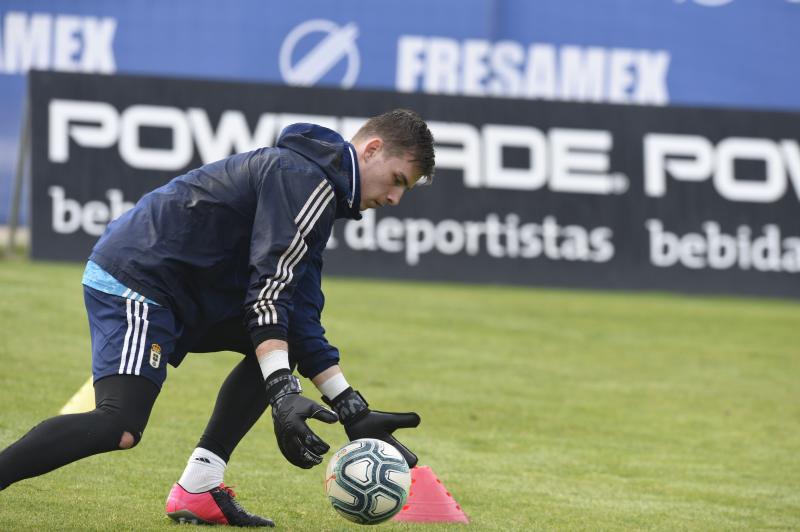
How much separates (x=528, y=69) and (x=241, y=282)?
15270mm

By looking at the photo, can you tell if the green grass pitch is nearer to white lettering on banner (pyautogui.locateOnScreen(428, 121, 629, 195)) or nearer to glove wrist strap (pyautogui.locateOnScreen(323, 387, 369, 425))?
glove wrist strap (pyautogui.locateOnScreen(323, 387, 369, 425))

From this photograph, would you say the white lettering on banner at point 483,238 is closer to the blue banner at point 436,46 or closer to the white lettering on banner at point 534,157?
the white lettering on banner at point 534,157

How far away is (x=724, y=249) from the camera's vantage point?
637 inches

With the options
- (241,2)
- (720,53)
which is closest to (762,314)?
(720,53)

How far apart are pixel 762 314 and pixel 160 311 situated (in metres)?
11.4

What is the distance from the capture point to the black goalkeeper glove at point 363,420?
4836 millimetres

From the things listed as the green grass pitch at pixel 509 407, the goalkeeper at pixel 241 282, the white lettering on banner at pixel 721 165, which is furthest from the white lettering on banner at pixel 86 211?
the goalkeeper at pixel 241 282

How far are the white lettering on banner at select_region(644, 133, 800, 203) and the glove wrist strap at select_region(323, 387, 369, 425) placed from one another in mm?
11741

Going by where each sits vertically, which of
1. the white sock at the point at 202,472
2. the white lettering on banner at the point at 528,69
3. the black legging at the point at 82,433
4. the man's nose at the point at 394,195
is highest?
the white lettering on banner at the point at 528,69

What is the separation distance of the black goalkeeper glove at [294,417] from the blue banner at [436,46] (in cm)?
1400

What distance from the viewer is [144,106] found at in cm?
1511

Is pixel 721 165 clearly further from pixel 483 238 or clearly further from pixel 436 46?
pixel 436 46

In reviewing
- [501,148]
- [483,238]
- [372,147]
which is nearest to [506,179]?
[501,148]

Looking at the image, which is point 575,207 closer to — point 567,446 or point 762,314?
point 762,314
